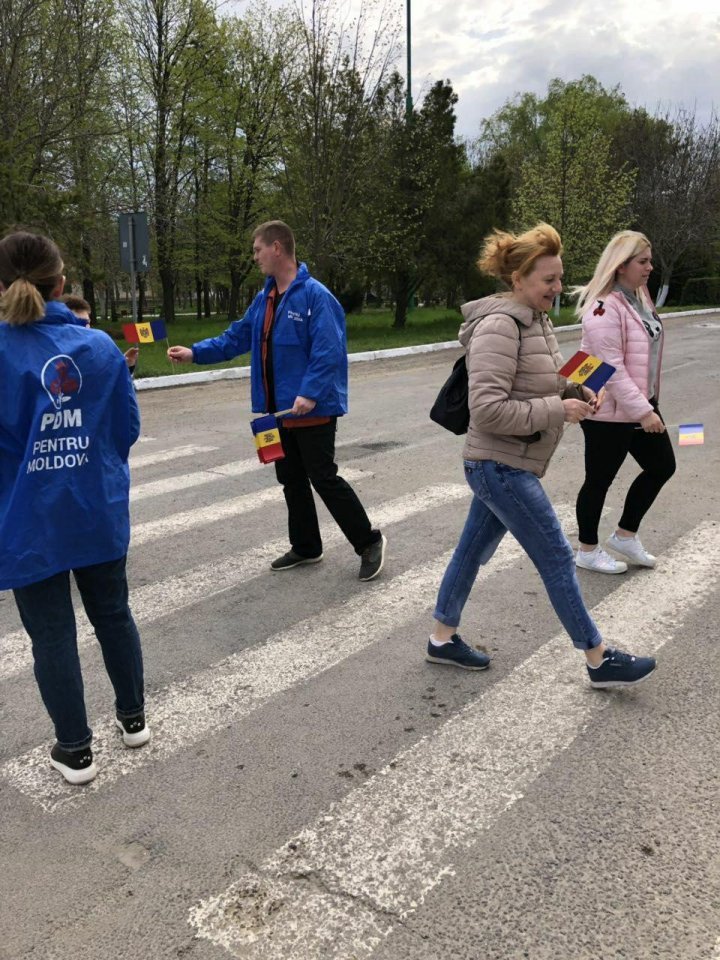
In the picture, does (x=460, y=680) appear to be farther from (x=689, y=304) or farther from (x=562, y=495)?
(x=689, y=304)

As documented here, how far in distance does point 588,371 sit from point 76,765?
242 centimetres

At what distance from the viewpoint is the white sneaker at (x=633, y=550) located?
190 inches

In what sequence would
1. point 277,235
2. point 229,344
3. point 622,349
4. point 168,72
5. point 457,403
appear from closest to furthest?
1. point 457,403
2. point 622,349
3. point 277,235
4. point 229,344
5. point 168,72

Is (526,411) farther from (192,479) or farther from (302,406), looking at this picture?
(192,479)

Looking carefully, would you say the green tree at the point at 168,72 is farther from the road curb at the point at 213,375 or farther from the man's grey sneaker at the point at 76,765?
the man's grey sneaker at the point at 76,765

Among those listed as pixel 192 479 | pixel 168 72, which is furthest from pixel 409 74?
pixel 192 479

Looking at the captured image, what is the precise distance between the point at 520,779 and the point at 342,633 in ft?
4.73

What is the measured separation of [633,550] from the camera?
4816 millimetres

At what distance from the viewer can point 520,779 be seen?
279 cm

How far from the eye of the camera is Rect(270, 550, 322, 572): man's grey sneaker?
4.96 m

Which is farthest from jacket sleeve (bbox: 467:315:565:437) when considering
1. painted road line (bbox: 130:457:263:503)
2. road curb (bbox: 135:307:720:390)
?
road curb (bbox: 135:307:720:390)

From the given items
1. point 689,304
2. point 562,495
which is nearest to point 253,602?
point 562,495

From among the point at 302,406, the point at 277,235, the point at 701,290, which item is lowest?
the point at 302,406

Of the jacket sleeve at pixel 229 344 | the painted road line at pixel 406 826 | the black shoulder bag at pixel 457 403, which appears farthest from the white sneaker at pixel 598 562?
the jacket sleeve at pixel 229 344
